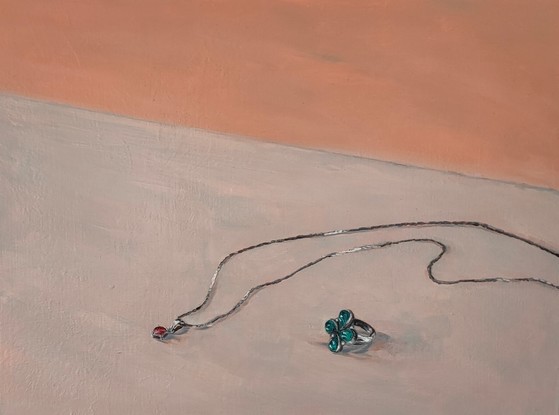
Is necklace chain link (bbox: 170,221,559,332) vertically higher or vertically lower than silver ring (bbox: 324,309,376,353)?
higher

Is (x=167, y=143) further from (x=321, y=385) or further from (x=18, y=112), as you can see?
(x=321, y=385)

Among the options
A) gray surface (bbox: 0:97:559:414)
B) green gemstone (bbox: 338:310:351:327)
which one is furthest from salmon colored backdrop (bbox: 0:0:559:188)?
green gemstone (bbox: 338:310:351:327)

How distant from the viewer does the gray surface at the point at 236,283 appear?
75cm

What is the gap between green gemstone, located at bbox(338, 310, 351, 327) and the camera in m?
0.80

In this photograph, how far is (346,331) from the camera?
0.79 m

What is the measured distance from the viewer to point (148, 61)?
84 centimetres

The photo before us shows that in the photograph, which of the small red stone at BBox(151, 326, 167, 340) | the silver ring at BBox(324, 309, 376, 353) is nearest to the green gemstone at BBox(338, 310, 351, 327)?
the silver ring at BBox(324, 309, 376, 353)

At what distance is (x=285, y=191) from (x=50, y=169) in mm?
294

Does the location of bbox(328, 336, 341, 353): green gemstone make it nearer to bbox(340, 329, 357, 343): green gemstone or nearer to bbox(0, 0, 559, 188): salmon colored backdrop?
bbox(340, 329, 357, 343): green gemstone

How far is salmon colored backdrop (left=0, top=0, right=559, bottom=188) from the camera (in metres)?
0.82

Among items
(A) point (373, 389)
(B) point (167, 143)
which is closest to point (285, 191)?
(B) point (167, 143)

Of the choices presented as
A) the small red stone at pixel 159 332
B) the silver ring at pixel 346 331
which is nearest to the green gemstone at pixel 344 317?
the silver ring at pixel 346 331

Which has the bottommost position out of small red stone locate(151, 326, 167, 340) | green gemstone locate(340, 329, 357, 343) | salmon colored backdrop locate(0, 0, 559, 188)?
small red stone locate(151, 326, 167, 340)

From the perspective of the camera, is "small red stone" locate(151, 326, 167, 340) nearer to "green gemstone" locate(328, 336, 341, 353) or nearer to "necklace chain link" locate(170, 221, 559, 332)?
"necklace chain link" locate(170, 221, 559, 332)
